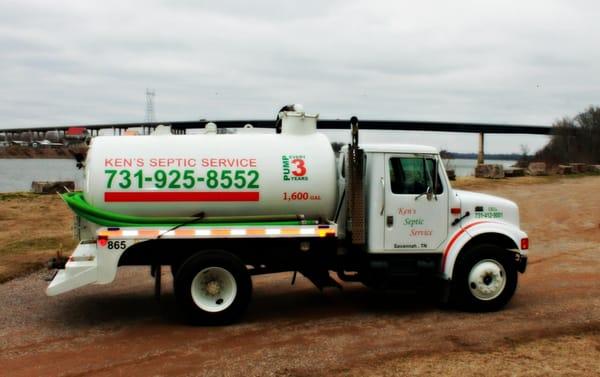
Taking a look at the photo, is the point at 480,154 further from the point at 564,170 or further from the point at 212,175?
the point at 212,175

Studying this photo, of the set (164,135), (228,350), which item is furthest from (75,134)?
(228,350)

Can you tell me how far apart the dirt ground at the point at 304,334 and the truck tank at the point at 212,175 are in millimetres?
1639

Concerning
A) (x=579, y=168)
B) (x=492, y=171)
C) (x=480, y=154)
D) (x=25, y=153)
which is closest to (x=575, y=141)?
(x=480, y=154)

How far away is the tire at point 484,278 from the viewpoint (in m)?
9.23

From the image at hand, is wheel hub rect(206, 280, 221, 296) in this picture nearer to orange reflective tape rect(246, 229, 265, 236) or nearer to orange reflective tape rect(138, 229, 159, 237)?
orange reflective tape rect(246, 229, 265, 236)

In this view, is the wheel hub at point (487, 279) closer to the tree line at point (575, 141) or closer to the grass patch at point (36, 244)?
the grass patch at point (36, 244)

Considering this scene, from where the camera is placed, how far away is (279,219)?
891cm

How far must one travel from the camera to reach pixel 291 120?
365 inches

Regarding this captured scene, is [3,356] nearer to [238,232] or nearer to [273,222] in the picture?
[238,232]

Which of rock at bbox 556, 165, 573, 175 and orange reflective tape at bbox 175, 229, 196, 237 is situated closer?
orange reflective tape at bbox 175, 229, 196, 237

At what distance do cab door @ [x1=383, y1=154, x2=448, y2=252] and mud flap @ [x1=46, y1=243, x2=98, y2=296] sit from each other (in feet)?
13.4

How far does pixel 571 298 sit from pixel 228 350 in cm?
588

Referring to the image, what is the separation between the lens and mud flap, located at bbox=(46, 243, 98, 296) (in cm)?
814

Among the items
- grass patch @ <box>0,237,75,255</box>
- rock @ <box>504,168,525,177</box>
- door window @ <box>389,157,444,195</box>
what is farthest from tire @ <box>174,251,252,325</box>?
rock @ <box>504,168,525,177</box>
